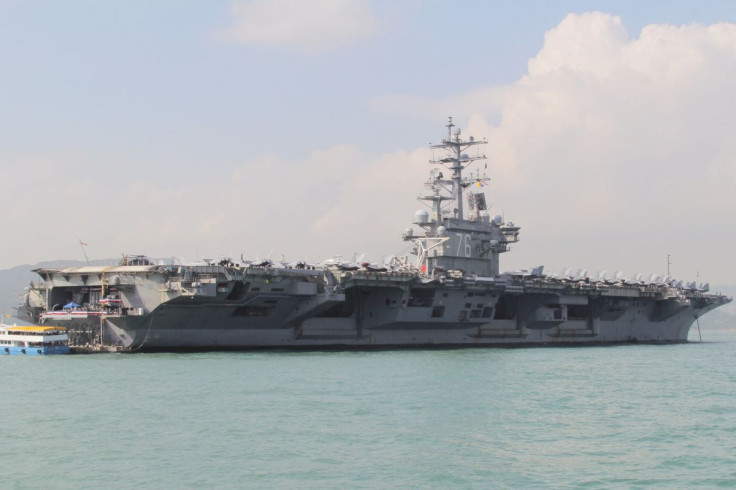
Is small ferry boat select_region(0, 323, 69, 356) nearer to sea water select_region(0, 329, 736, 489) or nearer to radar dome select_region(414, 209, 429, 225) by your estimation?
sea water select_region(0, 329, 736, 489)

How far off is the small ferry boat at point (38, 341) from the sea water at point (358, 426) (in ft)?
16.2

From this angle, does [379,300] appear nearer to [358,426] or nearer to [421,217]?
[421,217]

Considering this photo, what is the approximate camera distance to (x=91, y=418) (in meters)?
17.6

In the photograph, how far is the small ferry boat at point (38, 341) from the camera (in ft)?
107

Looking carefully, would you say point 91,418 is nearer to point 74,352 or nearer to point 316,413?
point 316,413

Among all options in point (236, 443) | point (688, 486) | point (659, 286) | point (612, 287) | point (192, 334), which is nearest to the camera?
point (688, 486)

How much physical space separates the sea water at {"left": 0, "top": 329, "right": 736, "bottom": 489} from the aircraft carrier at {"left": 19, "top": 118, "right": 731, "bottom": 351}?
3.53m

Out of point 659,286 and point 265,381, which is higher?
point 659,286

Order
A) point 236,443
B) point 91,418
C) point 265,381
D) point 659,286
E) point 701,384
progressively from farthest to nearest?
point 659,286
point 701,384
point 265,381
point 91,418
point 236,443

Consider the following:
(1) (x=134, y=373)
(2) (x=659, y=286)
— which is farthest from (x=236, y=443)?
(2) (x=659, y=286)

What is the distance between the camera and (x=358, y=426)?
16578mm

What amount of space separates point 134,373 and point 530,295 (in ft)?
72.9

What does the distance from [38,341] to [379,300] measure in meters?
13.0

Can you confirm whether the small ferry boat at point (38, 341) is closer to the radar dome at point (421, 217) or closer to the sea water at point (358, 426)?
the sea water at point (358, 426)
